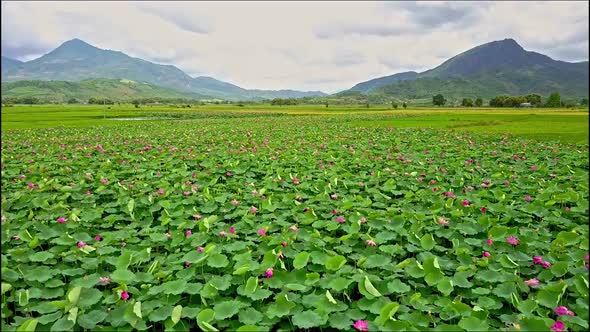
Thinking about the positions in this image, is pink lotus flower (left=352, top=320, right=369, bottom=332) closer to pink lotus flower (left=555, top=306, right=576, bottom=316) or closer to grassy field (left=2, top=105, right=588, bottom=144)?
pink lotus flower (left=555, top=306, right=576, bottom=316)

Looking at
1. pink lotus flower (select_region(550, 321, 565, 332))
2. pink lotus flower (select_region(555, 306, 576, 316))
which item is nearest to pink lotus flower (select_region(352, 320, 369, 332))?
pink lotus flower (select_region(550, 321, 565, 332))

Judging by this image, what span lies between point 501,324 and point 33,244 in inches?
198

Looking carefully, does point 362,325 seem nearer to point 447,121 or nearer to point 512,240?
point 512,240

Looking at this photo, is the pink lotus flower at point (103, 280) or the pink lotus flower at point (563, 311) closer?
the pink lotus flower at point (563, 311)

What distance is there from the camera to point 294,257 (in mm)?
4258

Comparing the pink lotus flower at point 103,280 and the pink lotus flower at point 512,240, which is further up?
the pink lotus flower at point 512,240

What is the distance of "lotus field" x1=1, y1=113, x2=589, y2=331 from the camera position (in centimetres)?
324

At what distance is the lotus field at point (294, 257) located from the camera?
3.24m

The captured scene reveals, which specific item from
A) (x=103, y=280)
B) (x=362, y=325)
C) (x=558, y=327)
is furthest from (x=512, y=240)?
(x=103, y=280)

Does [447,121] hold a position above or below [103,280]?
above

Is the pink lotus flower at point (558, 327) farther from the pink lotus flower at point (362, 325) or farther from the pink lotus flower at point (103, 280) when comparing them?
the pink lotus flower at point (103, 280)

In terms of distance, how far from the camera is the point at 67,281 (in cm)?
404

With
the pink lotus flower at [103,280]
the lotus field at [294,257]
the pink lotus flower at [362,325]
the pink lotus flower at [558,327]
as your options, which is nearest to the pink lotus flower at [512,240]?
the lotus field at [294,257]

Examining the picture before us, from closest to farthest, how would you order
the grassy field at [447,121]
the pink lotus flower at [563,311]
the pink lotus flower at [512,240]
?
the pink lotus flower at [563,311] → the pink lotus flower at [512,240] → the grassy field at [447,121]
